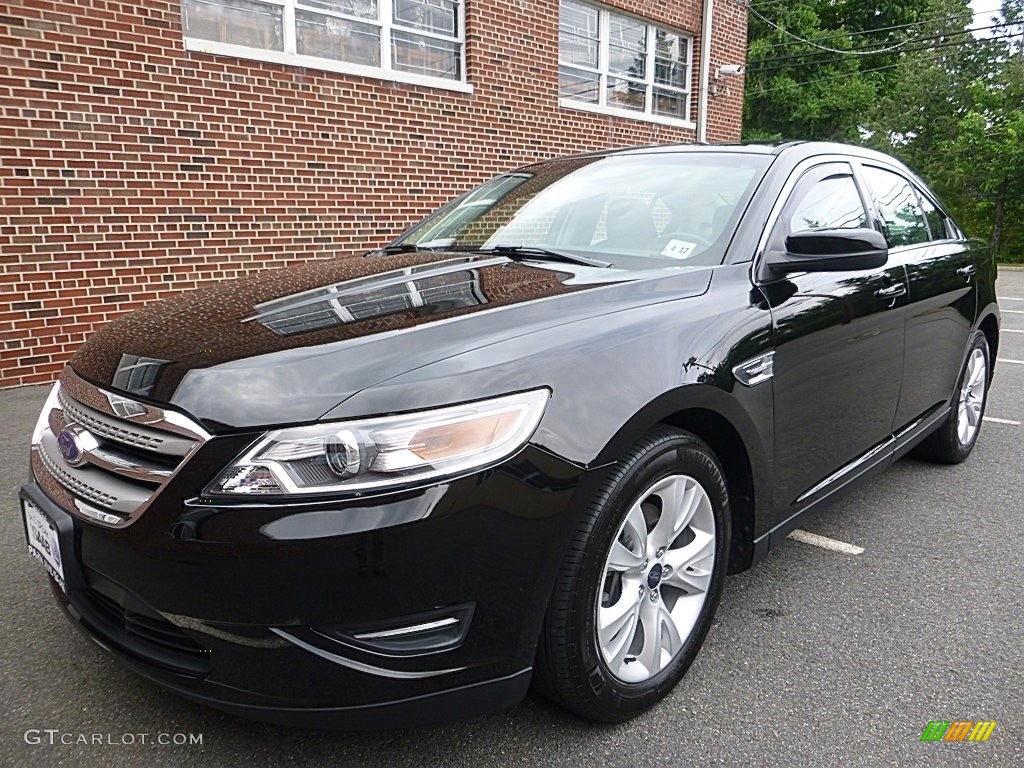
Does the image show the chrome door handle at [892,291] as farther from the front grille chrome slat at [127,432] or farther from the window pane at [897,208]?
the front grille chrome slat at [127,432]

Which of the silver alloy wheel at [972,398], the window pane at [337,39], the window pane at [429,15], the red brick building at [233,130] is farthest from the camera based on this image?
the window pane at [429,15]

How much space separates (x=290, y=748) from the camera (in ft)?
6.27

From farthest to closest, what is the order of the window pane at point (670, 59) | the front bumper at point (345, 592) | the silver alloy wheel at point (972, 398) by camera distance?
the window pane at point (670, 59) → the silver alloy wheel at point (972, 398) → the front bumper at point (345, 592)

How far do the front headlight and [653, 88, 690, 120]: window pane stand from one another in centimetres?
1083

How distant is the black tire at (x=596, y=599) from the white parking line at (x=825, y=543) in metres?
1.35

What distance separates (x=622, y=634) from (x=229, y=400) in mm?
1129

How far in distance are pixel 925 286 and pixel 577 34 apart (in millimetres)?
7736

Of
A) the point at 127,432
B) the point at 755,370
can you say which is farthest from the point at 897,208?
the point at 127,432

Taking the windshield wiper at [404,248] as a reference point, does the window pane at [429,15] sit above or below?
above

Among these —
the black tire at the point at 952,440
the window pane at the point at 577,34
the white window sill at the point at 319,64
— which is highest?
the window pane at the point at 577,34

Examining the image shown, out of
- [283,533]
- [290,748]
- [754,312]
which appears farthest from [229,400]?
[754,312]

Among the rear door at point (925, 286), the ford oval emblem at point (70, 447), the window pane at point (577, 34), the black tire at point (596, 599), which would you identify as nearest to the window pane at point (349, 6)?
the window pane at point (577, 34)

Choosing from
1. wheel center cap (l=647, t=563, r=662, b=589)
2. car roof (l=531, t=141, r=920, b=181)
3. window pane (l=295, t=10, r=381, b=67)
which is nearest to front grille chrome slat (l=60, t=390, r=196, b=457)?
wheel center cap (l=647, t=563, r=662, b=589)

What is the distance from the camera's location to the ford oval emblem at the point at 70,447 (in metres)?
1.83
